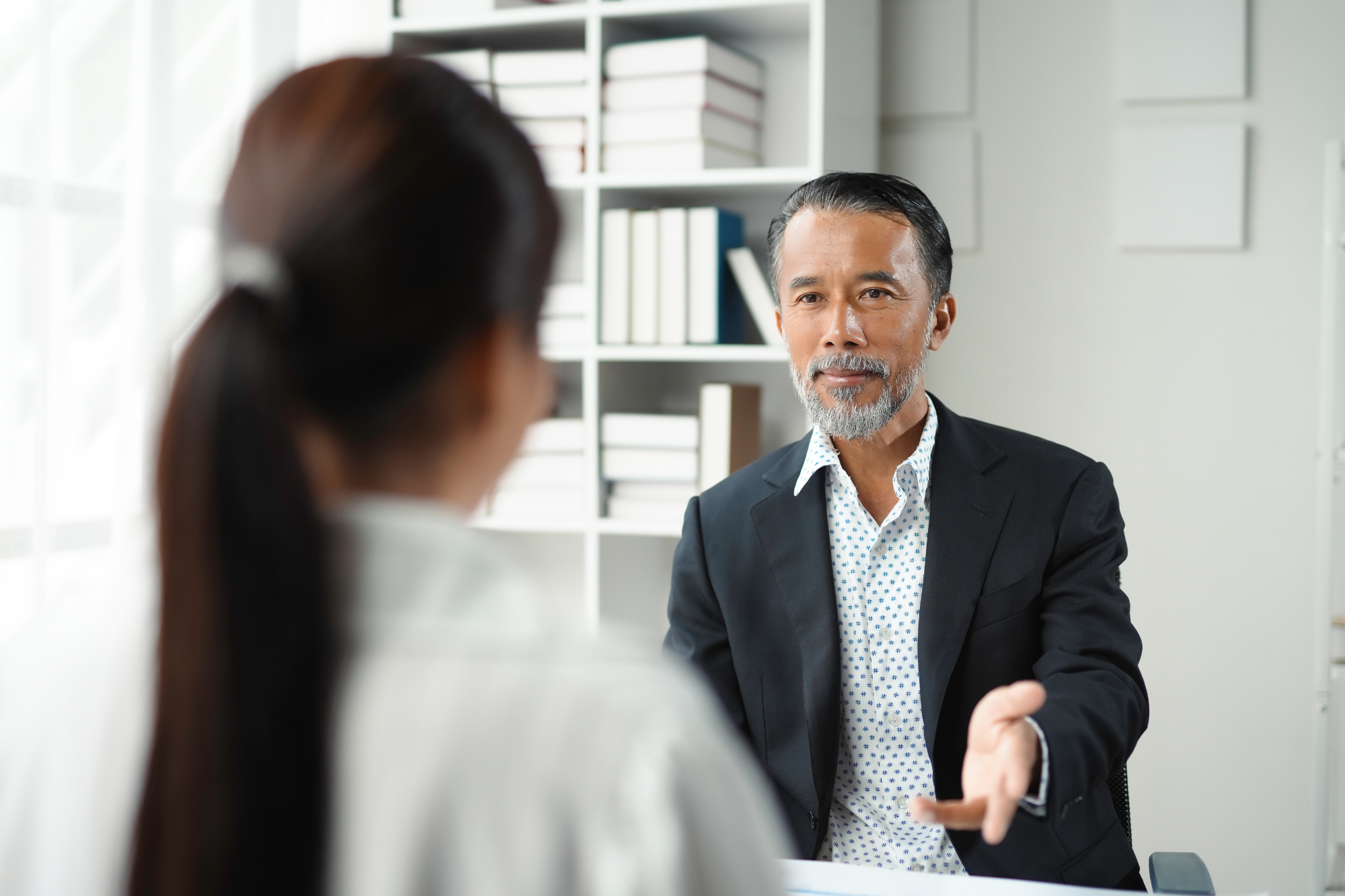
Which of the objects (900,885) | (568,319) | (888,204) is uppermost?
(888,204)

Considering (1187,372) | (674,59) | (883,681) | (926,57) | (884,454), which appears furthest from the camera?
(926,57)

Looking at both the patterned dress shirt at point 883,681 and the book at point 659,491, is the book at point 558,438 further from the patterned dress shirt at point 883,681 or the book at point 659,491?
the patterned dress shirt at point 883,681

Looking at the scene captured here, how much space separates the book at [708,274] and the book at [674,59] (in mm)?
287

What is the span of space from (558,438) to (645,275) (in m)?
0.40

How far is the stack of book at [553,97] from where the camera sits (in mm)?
2467

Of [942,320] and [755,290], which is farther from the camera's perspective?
[755,290]

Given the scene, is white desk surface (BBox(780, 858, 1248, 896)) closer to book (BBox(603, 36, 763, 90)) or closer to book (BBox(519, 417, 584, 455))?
book (BBox(519, 417, 584, 455))

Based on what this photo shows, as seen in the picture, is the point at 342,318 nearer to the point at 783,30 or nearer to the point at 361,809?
the point at 361,809

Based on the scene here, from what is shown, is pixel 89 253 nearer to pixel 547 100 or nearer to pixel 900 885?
pixel 547 100

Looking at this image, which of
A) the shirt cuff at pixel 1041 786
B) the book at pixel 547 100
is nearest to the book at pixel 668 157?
the book at pixel 547 100

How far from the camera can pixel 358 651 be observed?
20.6 inches

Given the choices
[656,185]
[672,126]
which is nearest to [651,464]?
[656,185]

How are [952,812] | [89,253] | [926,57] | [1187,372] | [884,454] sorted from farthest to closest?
1. [926,57]
2. [1187,372]
3. [89,253]
4. [884,454]
5. [952,812]

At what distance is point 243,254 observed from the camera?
52cm
